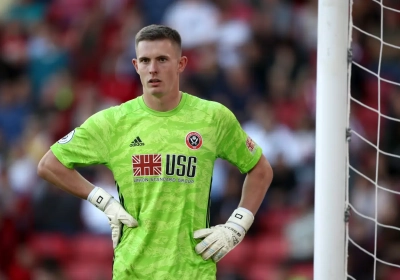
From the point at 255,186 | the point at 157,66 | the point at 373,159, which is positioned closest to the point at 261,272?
the point at 373,159

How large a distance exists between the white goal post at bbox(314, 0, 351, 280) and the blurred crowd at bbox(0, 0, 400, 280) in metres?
3.30

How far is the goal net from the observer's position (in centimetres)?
1012

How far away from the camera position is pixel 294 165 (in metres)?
11.4

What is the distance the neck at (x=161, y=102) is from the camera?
20.7ft

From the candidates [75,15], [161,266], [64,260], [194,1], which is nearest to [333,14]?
[161,266]

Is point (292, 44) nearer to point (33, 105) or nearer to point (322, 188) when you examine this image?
point (33, 105)

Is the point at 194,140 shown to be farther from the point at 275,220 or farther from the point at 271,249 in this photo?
the point at 275,220

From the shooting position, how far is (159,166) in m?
6.17

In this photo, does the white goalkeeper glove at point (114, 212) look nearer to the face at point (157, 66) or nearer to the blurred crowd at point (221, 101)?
the face at point (157, 66)

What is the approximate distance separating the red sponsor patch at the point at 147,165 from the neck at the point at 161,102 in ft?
1.06

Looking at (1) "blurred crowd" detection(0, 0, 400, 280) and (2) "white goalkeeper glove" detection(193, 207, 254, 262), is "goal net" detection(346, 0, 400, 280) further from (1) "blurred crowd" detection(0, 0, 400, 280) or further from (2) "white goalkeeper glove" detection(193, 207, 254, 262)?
(2) "white goalkeeper glove" detection(193, 207, 254, 262)

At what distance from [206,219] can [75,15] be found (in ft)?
29.6

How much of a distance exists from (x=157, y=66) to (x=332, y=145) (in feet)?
4.06

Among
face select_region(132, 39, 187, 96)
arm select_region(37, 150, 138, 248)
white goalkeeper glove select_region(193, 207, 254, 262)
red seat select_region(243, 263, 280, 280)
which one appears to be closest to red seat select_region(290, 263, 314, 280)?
red seat select_region(243, 263, 280, 280)
